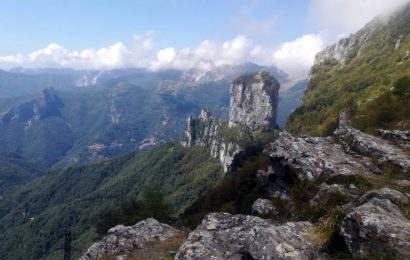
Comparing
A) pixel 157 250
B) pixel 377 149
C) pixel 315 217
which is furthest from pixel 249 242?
pixel 377 149

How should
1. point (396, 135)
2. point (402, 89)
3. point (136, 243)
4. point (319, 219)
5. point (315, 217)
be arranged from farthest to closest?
point (402, 89)
point (396, 135)
point (136, 243)
point (315, 217)
point (319, 219)

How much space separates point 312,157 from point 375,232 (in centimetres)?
1994


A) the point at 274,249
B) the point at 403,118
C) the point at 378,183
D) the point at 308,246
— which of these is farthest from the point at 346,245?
the point at 403,118

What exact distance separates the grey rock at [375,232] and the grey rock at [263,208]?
52.8 feet

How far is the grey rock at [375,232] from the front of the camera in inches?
856

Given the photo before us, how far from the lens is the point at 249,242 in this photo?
25.6 metres

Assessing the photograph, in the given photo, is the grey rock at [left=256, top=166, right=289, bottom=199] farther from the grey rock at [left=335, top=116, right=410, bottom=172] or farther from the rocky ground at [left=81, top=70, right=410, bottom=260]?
the grey rock at [left=335, top=116, right=410, bottom=172]

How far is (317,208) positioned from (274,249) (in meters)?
8.49

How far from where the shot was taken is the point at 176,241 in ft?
116

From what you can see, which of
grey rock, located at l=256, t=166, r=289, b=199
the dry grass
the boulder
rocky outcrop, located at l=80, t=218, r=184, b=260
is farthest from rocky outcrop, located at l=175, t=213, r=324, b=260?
grey rock, located at l=256, t=166, r=289, b=199

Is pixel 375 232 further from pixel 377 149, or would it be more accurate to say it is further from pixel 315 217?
pixel 377 149

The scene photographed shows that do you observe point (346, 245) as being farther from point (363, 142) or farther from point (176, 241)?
point (363, 142)

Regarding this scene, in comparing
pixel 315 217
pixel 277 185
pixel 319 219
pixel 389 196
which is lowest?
pixel 277 185

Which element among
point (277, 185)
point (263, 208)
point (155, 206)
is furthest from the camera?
point (155, 206)
